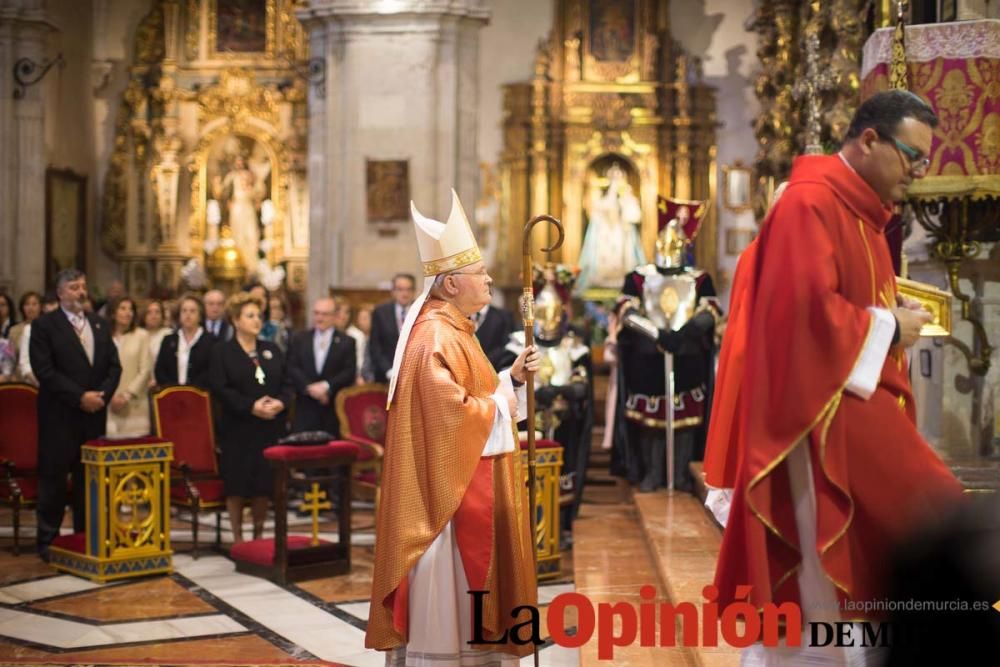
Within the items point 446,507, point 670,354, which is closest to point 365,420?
point 670,354

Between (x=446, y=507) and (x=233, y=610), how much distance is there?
290 cm

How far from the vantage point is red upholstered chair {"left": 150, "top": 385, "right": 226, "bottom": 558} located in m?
8.26

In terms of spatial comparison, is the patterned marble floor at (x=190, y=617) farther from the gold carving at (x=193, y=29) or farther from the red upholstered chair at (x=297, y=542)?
the gold carving at (x=193, y=29)

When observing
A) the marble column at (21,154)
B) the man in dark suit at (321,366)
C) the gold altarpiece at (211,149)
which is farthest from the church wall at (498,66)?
the man in dark suit at (321,366)

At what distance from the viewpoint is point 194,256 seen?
60.4ft

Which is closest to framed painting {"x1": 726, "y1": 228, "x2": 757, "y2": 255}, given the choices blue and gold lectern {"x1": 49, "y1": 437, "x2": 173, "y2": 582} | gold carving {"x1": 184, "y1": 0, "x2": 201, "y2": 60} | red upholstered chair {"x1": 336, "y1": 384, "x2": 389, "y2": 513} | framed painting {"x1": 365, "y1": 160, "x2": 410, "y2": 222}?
framed painting {"x1": 365, "y1": 160, "x2": 410, "y2": 222}

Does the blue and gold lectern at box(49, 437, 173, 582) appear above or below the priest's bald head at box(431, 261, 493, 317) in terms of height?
below

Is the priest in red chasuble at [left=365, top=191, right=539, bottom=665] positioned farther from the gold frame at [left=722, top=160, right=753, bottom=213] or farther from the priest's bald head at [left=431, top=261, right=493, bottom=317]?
the gold frame at [left=722, top=160, right=753, bottom=213]

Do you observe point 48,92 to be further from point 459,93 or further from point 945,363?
point 945,363

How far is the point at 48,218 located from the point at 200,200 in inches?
88.4

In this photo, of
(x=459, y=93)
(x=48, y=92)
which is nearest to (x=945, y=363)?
(x=459, y=93)

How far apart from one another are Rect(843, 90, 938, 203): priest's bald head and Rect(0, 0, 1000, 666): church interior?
627 mm

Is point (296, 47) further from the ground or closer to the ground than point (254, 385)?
further from the ground

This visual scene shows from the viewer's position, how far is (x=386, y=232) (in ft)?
43.3
